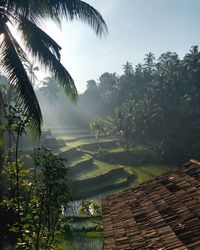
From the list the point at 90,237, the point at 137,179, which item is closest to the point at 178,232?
the point at 90,237

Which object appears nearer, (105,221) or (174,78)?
(105,221)

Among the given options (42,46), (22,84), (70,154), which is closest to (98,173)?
(70,154)

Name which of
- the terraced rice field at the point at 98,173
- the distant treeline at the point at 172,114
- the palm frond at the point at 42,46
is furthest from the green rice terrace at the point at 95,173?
the palm frond at the point at 42,46

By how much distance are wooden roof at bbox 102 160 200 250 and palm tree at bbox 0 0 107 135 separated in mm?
3218

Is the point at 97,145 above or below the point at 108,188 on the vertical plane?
above

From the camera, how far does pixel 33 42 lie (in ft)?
33.1

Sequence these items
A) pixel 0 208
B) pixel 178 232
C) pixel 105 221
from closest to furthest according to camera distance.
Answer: pixel 178 232, pixel 105 221, pixel 0 208

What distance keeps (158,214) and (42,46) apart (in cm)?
605

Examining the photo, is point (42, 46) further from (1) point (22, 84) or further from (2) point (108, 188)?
(2) point (108, 188)

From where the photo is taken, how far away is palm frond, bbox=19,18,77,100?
1005 centimetres

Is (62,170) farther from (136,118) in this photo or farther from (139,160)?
(136,118)

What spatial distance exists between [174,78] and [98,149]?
1455 centimetres

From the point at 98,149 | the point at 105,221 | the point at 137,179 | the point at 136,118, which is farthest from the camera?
the point at 136,118

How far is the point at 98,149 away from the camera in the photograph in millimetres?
40625
